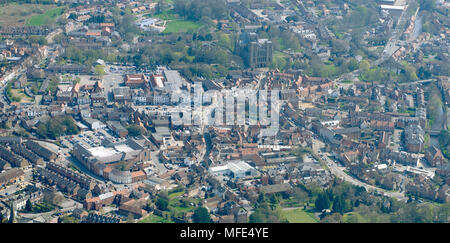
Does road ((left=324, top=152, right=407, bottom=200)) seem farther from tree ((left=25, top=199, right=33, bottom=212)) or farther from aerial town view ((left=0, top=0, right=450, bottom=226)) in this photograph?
tree ((left=25, top=199, right=33, bottom=212))

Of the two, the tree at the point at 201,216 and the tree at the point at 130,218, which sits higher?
the tree at the point at 201,216

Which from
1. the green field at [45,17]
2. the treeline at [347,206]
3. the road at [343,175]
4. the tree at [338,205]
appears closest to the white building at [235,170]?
the treeline at [347,206]

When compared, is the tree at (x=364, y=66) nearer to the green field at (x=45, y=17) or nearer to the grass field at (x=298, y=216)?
the grass field at (x=298, y=216)

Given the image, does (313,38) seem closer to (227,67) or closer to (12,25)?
(227,67)

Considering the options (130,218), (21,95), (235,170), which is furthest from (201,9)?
(130,218)

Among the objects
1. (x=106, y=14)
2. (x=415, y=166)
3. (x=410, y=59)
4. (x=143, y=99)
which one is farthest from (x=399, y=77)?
(x=106, y=14)

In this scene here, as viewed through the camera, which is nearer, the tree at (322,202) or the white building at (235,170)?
the tree at (322,202)

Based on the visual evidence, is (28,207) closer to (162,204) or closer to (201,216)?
(162,204)

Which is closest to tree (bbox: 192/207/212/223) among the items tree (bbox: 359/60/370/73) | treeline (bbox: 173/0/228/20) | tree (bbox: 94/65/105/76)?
tree (bbox: 94/65/105/76)
